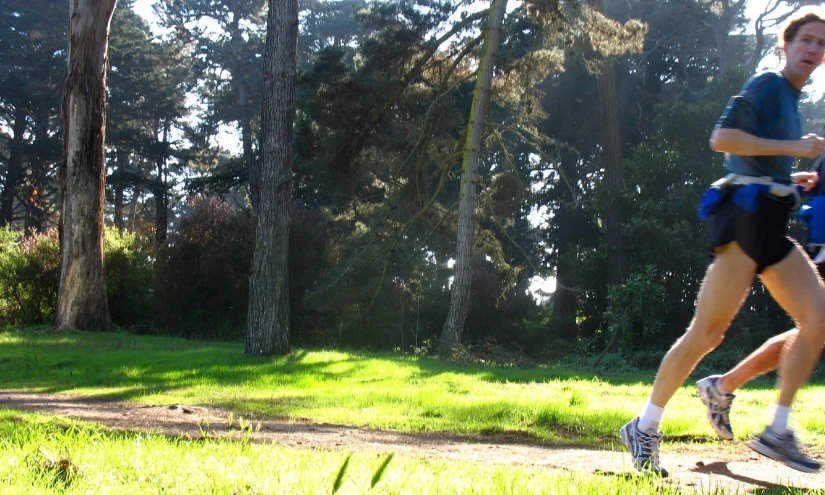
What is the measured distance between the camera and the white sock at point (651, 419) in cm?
384

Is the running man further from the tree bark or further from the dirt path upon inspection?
the tree bark

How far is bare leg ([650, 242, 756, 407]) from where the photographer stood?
366 cm

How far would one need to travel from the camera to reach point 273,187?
14336 mm

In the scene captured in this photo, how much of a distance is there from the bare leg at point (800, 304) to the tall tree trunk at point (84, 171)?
57.0ft

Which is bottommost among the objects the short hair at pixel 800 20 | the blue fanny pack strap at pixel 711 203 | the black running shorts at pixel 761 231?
the black running shorts at pixel 761 231

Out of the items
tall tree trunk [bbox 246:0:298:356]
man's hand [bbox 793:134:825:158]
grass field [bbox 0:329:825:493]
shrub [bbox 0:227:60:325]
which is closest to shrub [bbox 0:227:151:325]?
shrub [bbox 0:227:60:325]

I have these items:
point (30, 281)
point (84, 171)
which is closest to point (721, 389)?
point (84, 171)

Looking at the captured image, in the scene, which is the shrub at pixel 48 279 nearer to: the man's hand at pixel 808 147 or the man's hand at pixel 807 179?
the man's hand at pixel 807 179

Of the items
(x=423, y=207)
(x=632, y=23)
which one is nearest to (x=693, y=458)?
(x=423, y=207)

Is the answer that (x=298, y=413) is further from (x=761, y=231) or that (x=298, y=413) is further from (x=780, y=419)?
(x=761, y=231)

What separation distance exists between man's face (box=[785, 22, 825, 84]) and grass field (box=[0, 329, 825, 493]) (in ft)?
7.61

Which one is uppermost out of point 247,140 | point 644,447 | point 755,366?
point 247,140

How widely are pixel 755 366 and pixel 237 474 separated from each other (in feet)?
9.42

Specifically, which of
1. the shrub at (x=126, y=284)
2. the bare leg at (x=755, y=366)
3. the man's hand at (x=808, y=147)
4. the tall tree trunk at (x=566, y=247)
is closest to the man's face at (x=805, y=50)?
the man's hand at (x=808, y=147)
